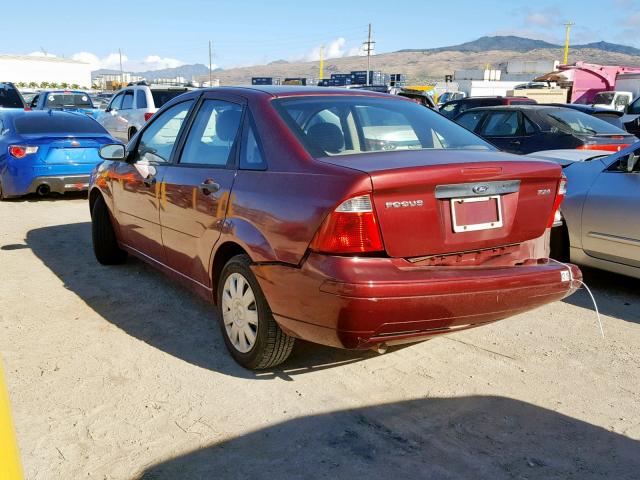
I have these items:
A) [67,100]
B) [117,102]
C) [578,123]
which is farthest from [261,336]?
[67,100]

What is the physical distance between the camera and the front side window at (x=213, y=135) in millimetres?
4094

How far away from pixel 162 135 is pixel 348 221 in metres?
2.49

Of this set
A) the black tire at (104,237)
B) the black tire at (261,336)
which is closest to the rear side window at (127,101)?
the black tire at (104,237)

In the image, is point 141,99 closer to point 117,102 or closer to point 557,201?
point 117,102

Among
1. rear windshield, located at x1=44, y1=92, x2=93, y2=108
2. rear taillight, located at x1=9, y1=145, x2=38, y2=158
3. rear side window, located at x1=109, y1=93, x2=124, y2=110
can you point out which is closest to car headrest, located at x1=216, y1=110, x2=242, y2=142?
rear taillight, located at x1=9, y1=145, x2=38, y2=158

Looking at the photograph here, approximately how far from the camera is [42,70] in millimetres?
104062

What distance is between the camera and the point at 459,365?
3.96m

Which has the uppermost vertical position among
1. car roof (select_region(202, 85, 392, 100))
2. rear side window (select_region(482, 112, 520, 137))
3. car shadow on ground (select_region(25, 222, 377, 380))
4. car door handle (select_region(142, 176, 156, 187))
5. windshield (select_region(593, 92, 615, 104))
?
windshield (select_region(593, 92, 615, 104))

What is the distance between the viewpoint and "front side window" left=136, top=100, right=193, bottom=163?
482 cm

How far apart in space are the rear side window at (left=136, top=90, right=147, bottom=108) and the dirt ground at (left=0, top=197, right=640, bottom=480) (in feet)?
36.7

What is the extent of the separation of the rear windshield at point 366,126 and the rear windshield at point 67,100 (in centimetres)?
1749

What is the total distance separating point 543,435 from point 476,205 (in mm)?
1166

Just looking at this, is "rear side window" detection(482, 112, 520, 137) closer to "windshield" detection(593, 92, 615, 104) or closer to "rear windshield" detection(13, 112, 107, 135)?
"rear windshield" detection(13, 112, 107, 135)

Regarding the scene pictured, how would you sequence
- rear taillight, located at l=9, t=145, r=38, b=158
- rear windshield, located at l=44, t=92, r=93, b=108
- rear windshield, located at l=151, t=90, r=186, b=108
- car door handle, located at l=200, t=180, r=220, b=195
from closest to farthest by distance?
car door handle, located at l=200, t=180, r=220, b=195, rear taillight, located at l=9, t=145, r=38, b=158, rear windshield, located at l=151, t=90, r=186, b=108, rear windshield, located at l=44, t=92, r=93, b=108
